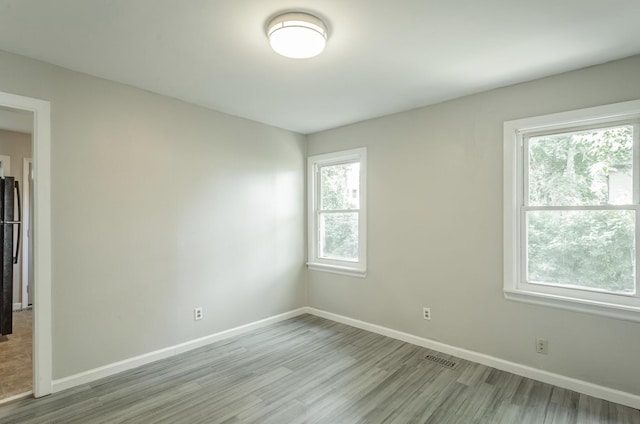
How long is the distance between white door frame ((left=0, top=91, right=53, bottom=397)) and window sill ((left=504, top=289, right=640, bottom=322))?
377 cm

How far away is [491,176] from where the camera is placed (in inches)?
117

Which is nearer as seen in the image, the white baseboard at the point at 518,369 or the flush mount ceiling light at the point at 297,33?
the flush mount ceiling light at the point at 297,33

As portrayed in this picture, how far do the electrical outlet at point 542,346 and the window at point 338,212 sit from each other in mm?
1831

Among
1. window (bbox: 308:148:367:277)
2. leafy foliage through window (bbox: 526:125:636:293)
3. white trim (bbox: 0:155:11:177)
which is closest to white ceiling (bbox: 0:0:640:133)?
leafy foliage through window (bbox: 526:125:636:293)

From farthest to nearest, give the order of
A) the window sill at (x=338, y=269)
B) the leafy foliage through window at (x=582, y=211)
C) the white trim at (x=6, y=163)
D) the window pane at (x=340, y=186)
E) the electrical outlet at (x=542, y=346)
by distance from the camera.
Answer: the white trim at (x=6, y=163), the window pane at (x=340, y=186), the window sill at (x=338, y=269), the electrical outlet at (x=542, y=346), the leafy foliage through window at (x=582, y=211)

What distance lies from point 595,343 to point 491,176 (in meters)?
1.53

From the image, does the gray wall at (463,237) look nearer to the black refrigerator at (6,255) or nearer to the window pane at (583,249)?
the window pane at (583,249)

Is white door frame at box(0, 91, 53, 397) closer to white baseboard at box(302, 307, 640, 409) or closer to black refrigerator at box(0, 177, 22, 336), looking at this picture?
black refrigerator at box(0, 177, 22, 336)

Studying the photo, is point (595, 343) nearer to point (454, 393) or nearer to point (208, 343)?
point (454, 393)

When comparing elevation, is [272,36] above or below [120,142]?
above

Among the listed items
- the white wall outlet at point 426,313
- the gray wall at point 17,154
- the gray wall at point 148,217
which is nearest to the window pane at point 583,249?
the white wall outlet at point 426,313

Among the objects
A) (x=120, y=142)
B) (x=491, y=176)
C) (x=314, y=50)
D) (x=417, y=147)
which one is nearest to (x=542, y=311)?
(x=491, y=176)

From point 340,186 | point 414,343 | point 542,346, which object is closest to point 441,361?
point 414,343

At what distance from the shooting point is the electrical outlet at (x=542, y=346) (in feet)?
8.77
